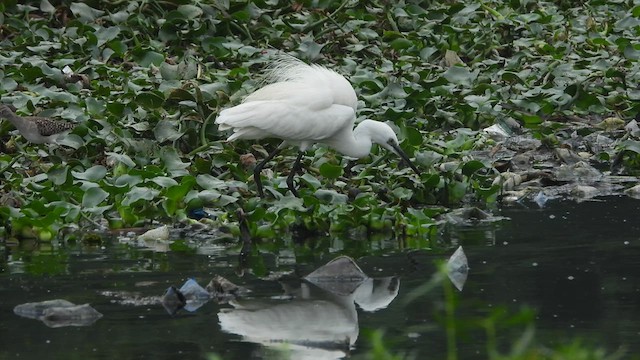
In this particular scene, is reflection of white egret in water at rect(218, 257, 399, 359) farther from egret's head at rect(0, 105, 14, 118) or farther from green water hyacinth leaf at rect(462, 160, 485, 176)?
egret's head at rect(0, 105, 14, 118)

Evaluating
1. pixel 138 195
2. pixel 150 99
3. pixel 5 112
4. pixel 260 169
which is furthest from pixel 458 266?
pixel 5 112

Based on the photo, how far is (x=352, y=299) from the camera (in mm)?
7414

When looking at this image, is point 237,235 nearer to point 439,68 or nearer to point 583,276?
point 583,276

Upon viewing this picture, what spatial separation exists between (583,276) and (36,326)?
2.81 meters

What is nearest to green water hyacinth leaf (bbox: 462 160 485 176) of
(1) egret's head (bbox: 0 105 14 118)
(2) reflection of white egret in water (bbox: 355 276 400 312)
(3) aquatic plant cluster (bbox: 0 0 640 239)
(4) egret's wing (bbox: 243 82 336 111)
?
(3) aquatic plant cluster (bbox: 0 0 640 239)

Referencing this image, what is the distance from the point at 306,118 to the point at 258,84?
5.11 ft

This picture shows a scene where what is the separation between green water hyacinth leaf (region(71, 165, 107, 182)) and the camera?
32.8ft

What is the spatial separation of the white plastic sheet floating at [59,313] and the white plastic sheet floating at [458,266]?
1.92m

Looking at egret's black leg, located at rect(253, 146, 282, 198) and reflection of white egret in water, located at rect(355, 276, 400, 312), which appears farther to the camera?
egret's black leg, located at rect(253, 146, 282, 198)

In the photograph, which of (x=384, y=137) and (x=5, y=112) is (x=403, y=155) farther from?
(x=5, y=112)

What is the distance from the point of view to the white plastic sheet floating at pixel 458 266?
25.9 feet

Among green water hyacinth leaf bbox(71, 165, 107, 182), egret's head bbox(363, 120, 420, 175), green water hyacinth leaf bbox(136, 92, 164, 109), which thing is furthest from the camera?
green water hyacinth leaf bbox(136, 92, 164, 109)

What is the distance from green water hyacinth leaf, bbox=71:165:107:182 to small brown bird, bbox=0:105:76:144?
33.4 inches

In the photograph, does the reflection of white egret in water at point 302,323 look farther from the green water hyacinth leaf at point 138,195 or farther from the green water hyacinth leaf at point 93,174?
the green water hyacinth leaf at point 93,174
